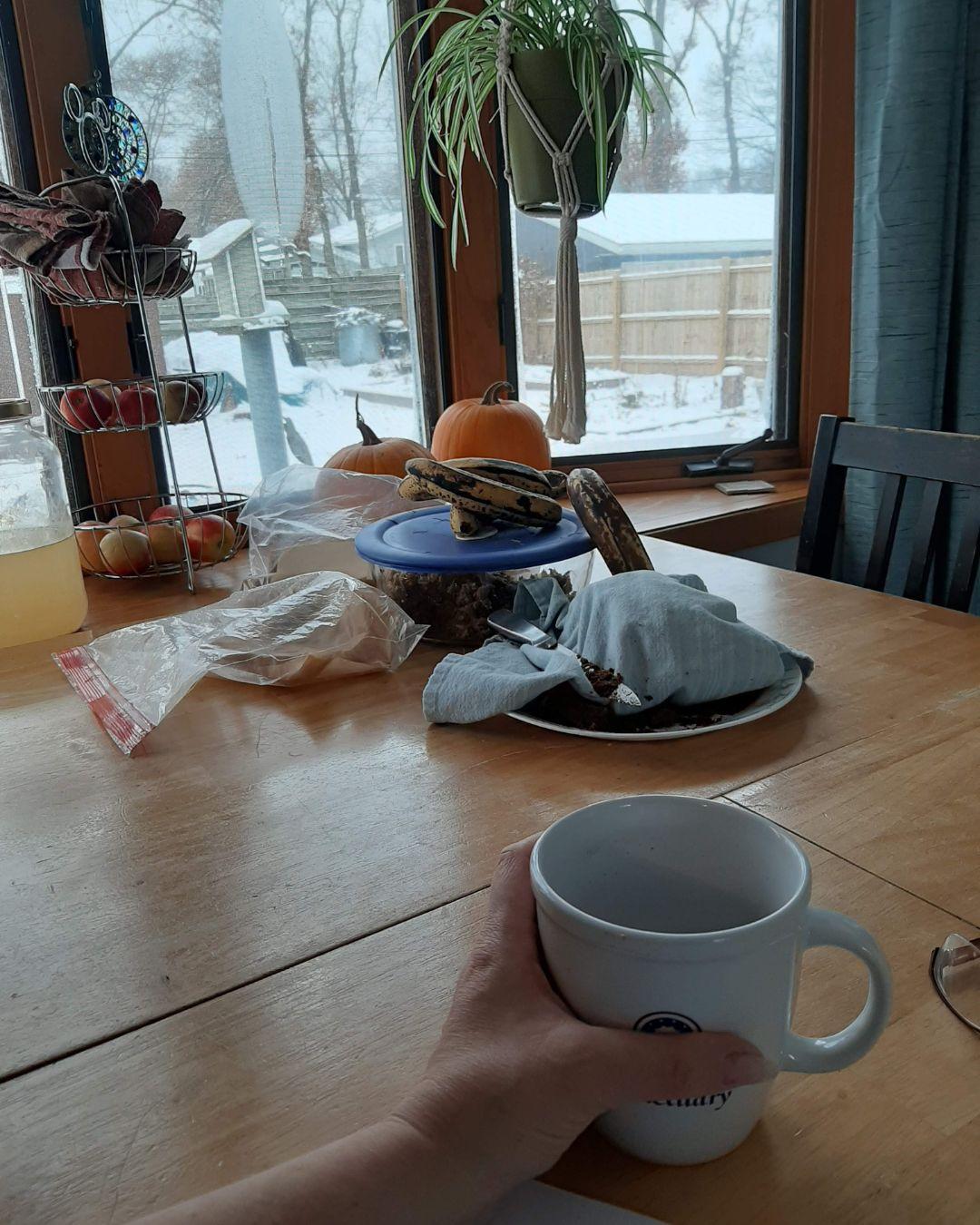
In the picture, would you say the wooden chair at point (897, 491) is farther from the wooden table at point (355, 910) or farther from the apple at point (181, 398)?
the apple at point (181, 398)

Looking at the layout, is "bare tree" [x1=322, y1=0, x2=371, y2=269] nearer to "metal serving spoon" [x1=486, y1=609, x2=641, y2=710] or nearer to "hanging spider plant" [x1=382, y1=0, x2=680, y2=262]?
"hanging spider plant" [x1=382, y1=0, x2=680, y2=262]

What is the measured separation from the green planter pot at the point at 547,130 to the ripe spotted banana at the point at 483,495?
441mm

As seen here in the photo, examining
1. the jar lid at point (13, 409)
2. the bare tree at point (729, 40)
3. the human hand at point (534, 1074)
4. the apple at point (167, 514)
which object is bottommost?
the human hand at point (534, 1074)

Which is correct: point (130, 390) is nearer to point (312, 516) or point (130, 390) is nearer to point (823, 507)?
point (312, 516)

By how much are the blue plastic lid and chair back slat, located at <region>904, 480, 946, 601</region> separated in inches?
17.2

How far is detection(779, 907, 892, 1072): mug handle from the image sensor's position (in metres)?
0.33

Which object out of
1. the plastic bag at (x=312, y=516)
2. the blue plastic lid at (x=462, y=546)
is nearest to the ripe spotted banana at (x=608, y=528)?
the blue plastic lid at (x=462, y=546)

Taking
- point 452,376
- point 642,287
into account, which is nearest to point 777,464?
point 642,287

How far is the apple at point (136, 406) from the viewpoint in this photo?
→ 1.19 m

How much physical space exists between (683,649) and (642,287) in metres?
1.34

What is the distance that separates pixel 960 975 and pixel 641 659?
1.09 feet

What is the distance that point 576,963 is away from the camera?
1.07 feet

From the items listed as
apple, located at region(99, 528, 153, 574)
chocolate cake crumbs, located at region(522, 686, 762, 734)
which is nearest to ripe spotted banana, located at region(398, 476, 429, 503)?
chocolate cake crumbs, located at region(522, 686, 762, 734)

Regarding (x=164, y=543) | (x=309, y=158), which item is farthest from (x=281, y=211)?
(x=164, y=543)
